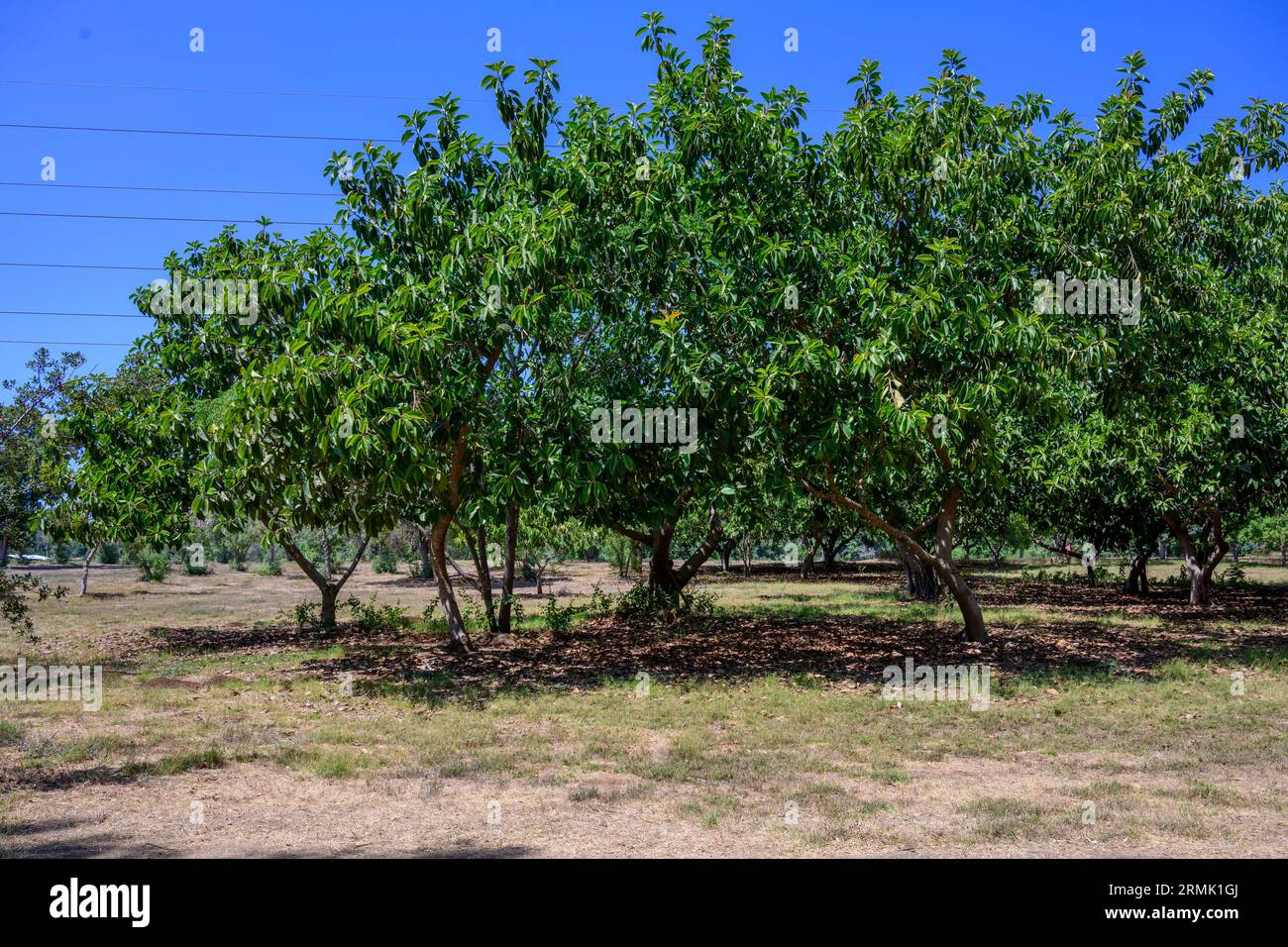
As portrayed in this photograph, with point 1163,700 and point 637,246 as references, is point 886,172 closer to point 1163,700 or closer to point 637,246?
point 637,246

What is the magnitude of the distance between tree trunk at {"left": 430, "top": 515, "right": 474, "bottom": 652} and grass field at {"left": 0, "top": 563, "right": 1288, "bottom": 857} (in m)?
0.39

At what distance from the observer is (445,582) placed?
15.7m

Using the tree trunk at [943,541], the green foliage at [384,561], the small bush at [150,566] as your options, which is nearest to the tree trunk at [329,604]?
the tree trunk at [943,541]

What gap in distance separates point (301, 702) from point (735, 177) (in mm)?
9526

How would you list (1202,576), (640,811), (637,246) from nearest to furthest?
1. (640,811)
2. (637,246)
3. (1202,576)

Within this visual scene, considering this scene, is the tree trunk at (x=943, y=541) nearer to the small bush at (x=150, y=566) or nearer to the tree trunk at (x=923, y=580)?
the tree trunk at (x=923, y=580)

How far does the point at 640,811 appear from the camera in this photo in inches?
286

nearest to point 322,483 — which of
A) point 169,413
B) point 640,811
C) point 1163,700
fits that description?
point 169,413

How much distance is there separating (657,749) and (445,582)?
7164 millimetres

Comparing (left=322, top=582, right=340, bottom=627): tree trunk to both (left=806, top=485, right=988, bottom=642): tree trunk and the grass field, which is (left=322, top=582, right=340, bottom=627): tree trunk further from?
(left=806, top=485, right=988, bottom=642): tree trunk

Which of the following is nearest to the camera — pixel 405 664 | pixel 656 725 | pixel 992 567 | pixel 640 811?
pixel 640 811

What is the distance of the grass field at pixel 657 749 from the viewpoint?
664 cm

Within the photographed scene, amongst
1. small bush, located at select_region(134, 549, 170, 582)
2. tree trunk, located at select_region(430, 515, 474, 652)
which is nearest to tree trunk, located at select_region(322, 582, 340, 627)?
tree trunk, located at select_region(430, 515, 474, 652)

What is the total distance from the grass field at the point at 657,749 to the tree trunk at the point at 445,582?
1.26ft
